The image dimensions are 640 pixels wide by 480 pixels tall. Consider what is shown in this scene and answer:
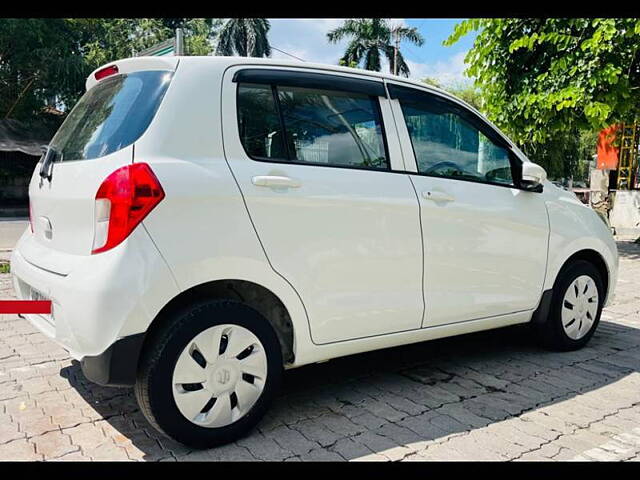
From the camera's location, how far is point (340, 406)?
122 inches

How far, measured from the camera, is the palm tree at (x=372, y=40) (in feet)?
101

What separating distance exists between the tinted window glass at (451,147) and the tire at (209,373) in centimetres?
143

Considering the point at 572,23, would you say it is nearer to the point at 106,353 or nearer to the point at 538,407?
the point at 538,407

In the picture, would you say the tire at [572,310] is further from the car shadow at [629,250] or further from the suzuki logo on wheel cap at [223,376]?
the car shadow at [629,250]

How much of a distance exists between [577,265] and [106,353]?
332 centimetres

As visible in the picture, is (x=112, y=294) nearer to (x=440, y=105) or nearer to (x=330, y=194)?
(x=330, y=194)

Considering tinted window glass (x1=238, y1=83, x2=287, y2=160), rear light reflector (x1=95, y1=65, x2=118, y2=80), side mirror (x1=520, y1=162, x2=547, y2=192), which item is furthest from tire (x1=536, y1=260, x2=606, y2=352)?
rear light reflector (x1=95, y1=65, x2=118, y2=80)

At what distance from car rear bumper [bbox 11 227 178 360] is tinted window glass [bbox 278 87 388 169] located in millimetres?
912

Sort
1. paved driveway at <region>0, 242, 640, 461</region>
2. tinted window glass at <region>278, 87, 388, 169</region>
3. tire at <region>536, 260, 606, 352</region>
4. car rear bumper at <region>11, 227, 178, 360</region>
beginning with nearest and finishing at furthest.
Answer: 1. car rear bumper at <region>11, 227, 178, 360</region>
2. paved driveway at <region>0, 242, 640, 461</region>
3. tinted window glass at <region>278, 87, 388, 169</region>
4. tire at <region>536, 260, 606, 352</region>

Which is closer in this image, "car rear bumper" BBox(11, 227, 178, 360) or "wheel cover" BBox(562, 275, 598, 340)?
"car rear bumper" BBox(11, 227, 178, 360)

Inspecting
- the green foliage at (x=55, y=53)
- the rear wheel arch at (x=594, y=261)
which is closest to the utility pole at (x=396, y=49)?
the green foliage at (x=55, y=53)

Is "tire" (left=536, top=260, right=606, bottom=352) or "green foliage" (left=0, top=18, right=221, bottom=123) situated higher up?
"green foliage" (left=0, top=18, right=221, bottom=123)

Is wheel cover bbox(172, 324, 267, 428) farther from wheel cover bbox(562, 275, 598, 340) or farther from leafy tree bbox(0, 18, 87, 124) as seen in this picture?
leafy tree bbox(0, 18, 87, 124)

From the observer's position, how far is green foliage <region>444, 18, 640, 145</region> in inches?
334
